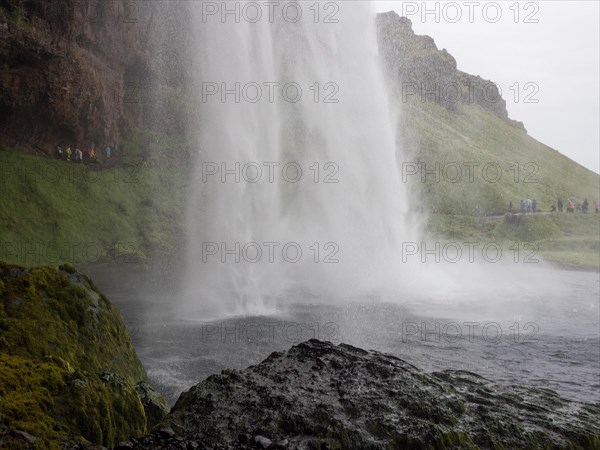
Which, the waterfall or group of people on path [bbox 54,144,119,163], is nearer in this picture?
the waterfall

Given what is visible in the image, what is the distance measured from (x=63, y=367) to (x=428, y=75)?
136566 millimetres

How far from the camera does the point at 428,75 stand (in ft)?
436

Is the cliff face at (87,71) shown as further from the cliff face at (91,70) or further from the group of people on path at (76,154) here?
the group of people on path at (76,154)

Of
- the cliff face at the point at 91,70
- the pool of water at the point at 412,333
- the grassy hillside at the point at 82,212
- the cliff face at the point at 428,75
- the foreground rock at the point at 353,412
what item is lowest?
the pool of water at the point at 412,333

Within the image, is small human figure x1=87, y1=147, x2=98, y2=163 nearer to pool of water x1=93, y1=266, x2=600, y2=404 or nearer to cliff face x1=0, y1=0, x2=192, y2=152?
cliff face x1=0, y1=0, x2=192, y2=152

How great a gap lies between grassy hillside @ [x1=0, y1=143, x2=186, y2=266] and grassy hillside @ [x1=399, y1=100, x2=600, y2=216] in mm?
36731

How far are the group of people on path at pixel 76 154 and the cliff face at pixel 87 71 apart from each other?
0.69m

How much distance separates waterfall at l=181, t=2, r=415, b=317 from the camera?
93.9 ft

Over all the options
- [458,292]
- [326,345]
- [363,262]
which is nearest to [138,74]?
[363,262]

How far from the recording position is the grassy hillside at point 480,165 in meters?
71.4

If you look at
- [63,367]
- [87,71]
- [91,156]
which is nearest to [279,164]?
[91,156]

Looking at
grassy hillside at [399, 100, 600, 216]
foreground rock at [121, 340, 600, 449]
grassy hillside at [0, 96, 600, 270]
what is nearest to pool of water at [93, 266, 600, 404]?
foreground rock at [121, 340, 600, 449]


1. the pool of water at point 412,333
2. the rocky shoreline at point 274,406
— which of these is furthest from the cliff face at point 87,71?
the rocky shoreline at point 274,406

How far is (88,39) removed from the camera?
45594 millimetres
